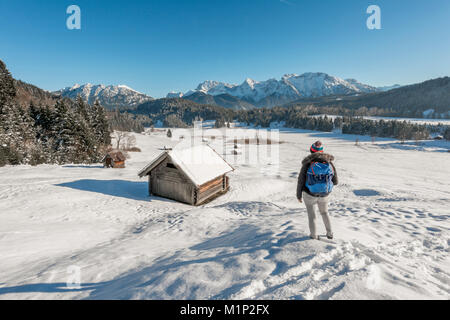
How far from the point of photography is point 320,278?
12.5ft

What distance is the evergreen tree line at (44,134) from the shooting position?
101 ft

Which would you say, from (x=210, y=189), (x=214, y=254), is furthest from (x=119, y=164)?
(x=214, y=254)

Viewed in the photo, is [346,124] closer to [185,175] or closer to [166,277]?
[185,175]

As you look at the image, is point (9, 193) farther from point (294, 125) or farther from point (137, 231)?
point (294, 125)

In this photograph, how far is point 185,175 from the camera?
1409cm

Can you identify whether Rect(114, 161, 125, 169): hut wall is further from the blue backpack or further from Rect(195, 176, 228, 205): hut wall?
the blue backpack

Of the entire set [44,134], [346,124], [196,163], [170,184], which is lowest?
[170,184]

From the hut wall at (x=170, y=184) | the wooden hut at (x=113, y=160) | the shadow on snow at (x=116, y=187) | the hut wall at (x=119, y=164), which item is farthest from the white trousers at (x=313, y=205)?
the wooden hut at (x=113, y=160)

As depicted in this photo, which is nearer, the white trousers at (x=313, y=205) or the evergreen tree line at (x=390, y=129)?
the white trousers at (x=313, y=205)

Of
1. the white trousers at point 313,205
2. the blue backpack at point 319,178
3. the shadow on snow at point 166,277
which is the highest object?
the blue backpack at point 319,178

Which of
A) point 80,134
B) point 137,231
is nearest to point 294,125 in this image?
point 80,134

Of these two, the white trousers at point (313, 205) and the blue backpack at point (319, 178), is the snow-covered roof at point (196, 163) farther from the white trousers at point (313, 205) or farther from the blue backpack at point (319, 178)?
the blue backpack at point (319, 178)

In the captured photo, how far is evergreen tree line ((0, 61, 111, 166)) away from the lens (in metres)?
30.7

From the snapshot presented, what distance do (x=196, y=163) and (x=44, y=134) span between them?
39917 mm
